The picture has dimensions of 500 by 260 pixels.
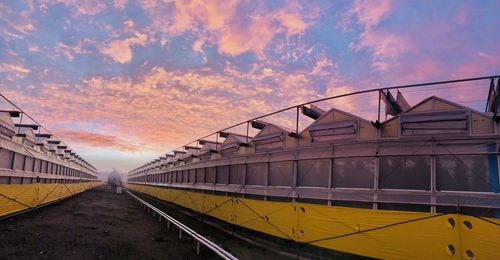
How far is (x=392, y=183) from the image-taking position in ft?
37.3

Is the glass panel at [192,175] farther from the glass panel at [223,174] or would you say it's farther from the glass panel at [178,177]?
the glass panel at [223,174]

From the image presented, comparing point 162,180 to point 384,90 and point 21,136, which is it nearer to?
point 21,136

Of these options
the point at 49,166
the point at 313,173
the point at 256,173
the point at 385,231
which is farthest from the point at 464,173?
the point at 49,166

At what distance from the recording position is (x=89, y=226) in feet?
56.5

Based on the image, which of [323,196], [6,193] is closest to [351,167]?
[323,196]

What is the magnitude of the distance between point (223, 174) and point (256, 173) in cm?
538

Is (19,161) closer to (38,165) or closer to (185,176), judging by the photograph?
(38,165)

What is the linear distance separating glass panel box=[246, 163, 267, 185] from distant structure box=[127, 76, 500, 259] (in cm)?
63

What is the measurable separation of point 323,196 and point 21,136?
24.4m

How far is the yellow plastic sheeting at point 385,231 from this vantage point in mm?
7484

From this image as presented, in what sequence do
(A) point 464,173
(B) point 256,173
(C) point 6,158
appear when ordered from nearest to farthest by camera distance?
(A) point 464,173 → (B) point 256,173 → (C) point 6,158

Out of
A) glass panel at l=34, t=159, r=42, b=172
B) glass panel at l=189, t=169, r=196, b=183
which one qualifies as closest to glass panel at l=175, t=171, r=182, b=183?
glass panel at l=189, t=169, r=196, b=183

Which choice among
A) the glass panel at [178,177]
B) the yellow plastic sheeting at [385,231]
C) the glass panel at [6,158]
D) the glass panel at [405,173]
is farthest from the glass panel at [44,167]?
the glass panel at [405,173]

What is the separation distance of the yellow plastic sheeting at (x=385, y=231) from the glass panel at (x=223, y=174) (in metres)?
8.19
